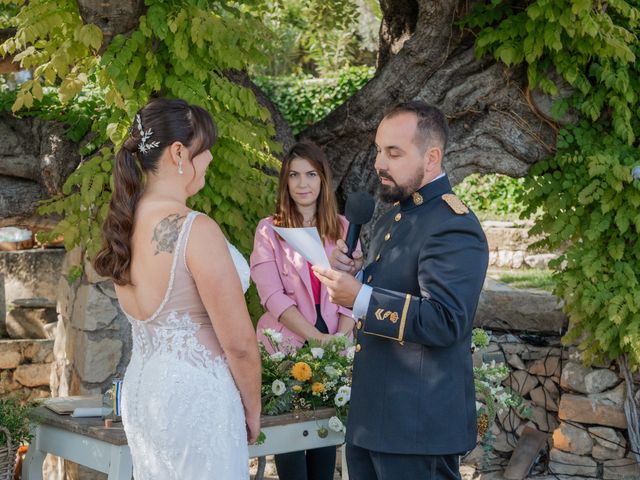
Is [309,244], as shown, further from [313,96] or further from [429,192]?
[313,96]

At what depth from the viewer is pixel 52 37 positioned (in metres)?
4.60

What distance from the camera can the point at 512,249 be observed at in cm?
997

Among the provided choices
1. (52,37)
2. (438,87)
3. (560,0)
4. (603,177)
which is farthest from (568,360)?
(52,37)

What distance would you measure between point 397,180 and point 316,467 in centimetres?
165

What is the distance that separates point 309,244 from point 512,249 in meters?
7.40

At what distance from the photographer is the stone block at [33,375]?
838 centimetres

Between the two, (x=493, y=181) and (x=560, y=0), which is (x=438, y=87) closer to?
(x=560, y=0)

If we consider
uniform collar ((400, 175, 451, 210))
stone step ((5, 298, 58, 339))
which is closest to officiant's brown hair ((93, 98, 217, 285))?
uniform collar ((400, 175, 451, 210))

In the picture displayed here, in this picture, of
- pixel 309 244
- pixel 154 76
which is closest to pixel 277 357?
pixel 309 244

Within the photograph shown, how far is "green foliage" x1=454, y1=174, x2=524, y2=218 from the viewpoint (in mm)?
11281

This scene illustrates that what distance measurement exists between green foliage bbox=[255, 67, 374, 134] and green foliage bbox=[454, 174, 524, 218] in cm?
314

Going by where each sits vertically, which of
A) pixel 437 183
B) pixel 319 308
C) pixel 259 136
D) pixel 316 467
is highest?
pixel 259 136

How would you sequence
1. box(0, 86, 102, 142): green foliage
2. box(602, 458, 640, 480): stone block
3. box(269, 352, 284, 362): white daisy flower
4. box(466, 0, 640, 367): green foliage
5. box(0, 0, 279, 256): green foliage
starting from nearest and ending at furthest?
box(269, 352, 284, 362): white daisy flower → box(0, 0, 279, 256): green foliage → box(466, 0, 640, 367): green foliage → box(0, 86, 102, 142): green foliage → box(602, 458, 640, 480): stone block

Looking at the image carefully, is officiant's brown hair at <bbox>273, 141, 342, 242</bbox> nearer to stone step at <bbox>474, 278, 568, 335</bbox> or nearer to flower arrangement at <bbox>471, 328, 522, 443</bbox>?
flower arrangement at <bbox>471, 328, 522, 443</bbox>
